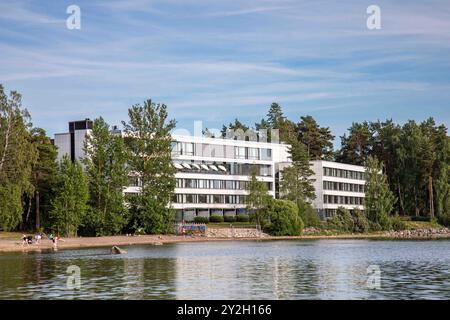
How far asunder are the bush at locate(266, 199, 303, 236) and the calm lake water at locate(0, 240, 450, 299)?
5556cm

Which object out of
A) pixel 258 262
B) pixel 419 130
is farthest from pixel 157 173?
pixel 419 130

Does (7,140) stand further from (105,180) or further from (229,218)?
(229,218)

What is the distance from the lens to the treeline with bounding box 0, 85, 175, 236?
103375 millimetres

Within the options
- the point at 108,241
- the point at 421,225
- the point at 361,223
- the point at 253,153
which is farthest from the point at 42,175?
the point at 421,225

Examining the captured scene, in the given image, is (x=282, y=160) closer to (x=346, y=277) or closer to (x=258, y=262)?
(x=258, y=262)

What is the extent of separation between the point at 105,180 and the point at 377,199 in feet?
217

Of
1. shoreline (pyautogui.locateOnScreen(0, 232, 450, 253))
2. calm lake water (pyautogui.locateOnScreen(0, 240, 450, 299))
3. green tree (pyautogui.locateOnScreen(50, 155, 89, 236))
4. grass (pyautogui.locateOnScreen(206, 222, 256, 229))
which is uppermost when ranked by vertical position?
green tree (pyautogui.locateOnScreen(50, 155, 89, 236))

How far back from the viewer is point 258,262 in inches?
2657

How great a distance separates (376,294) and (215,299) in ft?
30.4

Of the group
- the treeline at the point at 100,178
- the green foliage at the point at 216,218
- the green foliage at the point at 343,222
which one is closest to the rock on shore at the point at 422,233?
the green foliage at the point at 343,222

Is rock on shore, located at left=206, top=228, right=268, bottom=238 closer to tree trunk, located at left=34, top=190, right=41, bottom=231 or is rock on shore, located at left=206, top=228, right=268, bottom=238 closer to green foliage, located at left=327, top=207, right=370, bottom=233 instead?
green foliage, located at left=327, top=207, right=370, bottom=233

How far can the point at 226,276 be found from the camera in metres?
53.2

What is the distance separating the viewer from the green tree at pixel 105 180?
116062 millimetres

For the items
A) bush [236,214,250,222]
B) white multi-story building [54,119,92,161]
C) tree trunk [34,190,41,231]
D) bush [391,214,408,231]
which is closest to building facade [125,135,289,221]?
bush [236,214,250,222]
